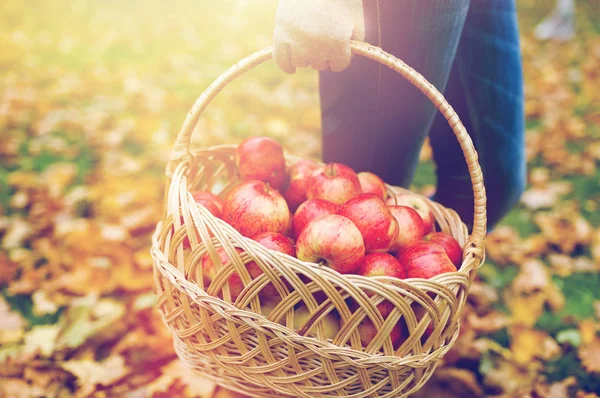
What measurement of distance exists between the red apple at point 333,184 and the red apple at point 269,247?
0.22 meters

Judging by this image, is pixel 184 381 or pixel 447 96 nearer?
pixel 184 381

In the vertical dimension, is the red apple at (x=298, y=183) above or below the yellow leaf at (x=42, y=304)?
above

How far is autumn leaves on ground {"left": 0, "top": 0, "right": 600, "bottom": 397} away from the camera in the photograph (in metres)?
1.44

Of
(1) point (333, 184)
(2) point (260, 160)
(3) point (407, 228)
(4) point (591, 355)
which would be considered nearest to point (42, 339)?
(2) point (260, 160)

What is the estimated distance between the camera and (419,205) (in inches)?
53.6

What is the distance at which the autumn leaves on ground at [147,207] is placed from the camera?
1436 mm

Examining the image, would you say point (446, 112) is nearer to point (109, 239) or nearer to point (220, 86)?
point (220, 86)

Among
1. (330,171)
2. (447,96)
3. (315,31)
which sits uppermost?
(315,31)

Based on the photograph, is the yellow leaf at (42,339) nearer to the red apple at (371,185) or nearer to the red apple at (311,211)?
the red apple at (311,211)

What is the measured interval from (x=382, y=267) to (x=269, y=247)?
0.86 ft

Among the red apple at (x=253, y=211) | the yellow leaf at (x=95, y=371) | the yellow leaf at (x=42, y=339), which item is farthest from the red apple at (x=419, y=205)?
the yellow leaf at (x=42, y=339)

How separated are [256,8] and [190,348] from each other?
438 cm

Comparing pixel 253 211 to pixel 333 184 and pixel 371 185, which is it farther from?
pixel 371 185

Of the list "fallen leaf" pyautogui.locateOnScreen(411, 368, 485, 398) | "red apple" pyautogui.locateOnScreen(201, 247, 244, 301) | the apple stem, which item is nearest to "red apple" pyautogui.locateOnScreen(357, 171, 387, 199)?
the apple stem
